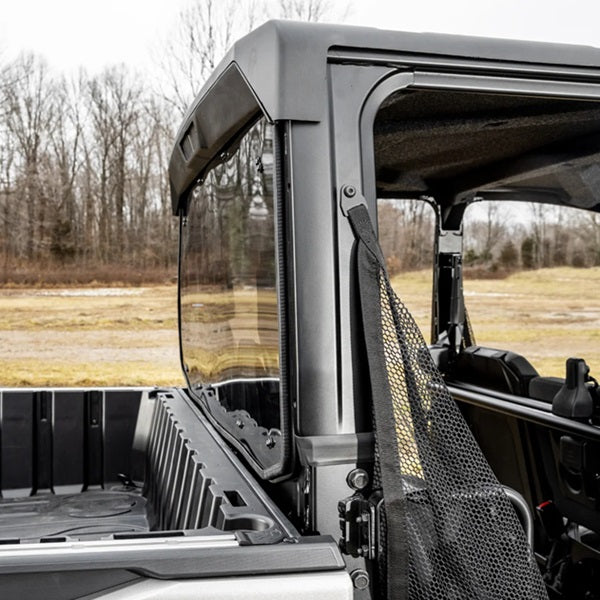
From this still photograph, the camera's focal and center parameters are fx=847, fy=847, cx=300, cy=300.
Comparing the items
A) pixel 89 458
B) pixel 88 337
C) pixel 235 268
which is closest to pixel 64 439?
pixel 89 458

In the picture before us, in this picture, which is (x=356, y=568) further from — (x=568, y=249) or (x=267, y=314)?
(x=568, y=249)

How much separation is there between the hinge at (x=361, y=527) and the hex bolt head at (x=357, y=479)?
0.03 m

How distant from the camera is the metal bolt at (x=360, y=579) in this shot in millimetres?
1604

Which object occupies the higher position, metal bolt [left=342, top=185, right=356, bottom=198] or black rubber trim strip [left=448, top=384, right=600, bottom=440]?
metal bolt [left=342, top=185, right=356, bottom=198]

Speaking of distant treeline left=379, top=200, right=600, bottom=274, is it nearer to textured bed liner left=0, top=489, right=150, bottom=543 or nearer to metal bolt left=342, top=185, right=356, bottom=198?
textured bed liner left=0, top=489, right=150, bottom=543

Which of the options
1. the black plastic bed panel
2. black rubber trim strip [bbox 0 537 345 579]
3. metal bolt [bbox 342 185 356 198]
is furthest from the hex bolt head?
the black plastic bed panel

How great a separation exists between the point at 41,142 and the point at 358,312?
47.1ft

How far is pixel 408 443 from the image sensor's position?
5.34 ft

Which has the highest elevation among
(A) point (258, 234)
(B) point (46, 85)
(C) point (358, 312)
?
(B) point (46, 85)

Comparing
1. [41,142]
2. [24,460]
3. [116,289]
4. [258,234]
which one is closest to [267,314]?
[258,234]

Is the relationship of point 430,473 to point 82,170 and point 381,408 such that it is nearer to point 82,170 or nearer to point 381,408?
point 381,408

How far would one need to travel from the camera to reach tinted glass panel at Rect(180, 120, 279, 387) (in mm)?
1888

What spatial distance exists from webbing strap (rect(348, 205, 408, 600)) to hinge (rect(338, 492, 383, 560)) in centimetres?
3

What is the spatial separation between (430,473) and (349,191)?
57 centimetres
